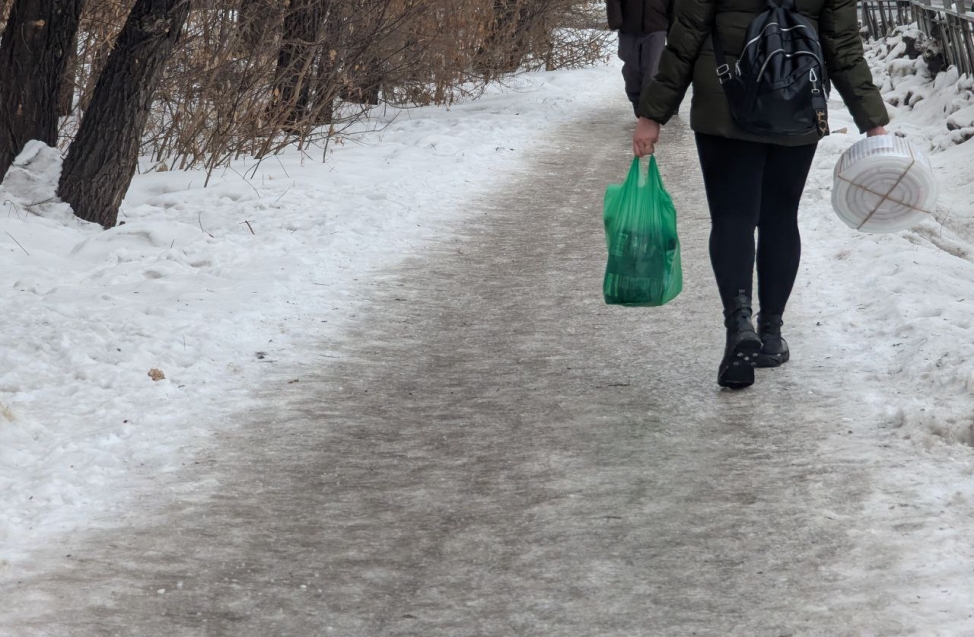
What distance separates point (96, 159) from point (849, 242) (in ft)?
15.2

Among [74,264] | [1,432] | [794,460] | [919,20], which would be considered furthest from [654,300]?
[919,20]

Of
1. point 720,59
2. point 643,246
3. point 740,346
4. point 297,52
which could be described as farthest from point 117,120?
point 740,346

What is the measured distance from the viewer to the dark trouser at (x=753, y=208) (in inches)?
167

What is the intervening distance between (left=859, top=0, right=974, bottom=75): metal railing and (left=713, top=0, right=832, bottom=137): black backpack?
899cm

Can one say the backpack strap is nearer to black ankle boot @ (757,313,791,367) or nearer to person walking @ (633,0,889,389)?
person walking @ (633,0,889,389)

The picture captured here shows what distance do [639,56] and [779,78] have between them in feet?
23.4

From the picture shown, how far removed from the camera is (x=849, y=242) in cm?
670

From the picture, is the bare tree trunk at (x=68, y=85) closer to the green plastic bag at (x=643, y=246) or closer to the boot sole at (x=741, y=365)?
the green plastic bag at (x=643, y=246)

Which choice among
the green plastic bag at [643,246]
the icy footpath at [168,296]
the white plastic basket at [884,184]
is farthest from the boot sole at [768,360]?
the icy footpath at [168,296]

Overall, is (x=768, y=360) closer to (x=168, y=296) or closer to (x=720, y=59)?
(x=720, y=59)

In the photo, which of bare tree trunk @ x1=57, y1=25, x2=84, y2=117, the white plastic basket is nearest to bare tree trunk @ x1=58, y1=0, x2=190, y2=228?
bare tree trunk @ x1=57, y1=25, x2=84, y2=117

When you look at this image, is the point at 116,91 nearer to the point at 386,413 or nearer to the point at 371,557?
the point at 386,413

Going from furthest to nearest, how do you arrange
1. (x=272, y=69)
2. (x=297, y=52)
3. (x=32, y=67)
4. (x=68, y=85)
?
(x=297, y=52)
(x=272, y=69)
(x=68, y=85)
(x=32, y=67)

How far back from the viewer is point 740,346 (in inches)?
171
